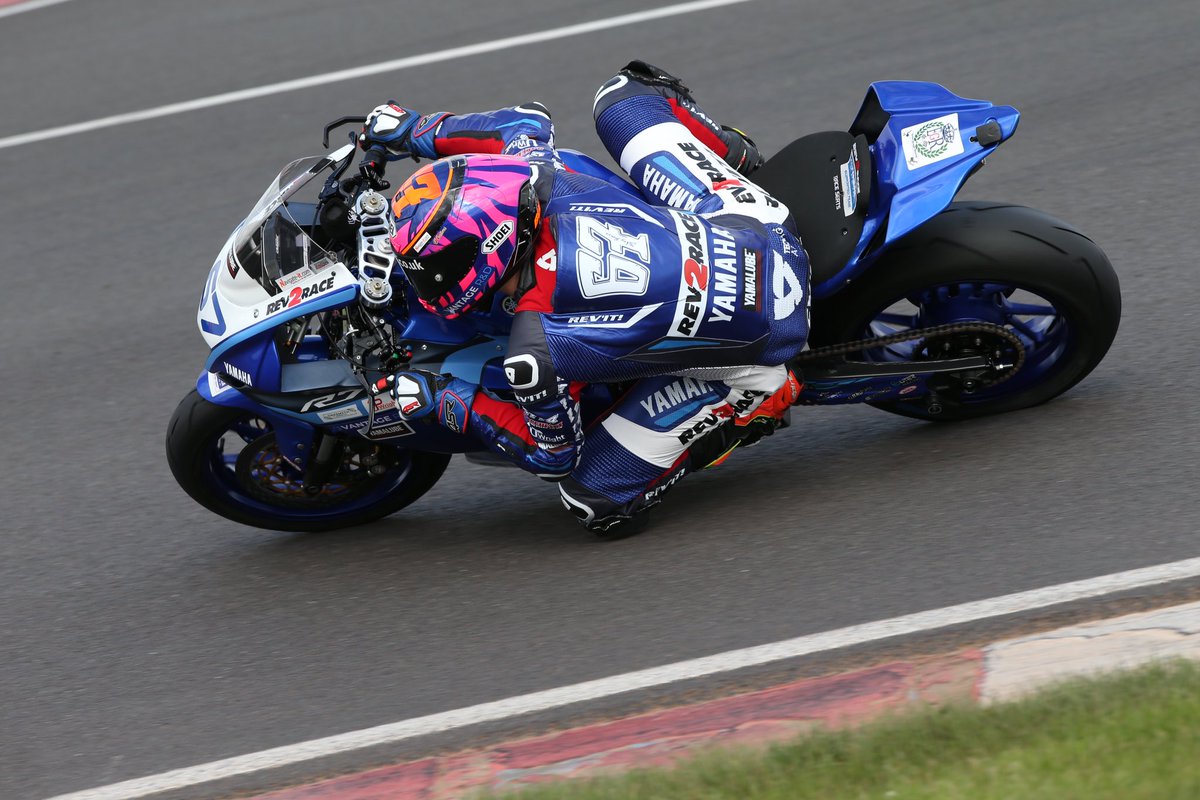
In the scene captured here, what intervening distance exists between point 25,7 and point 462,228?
26.5 ft

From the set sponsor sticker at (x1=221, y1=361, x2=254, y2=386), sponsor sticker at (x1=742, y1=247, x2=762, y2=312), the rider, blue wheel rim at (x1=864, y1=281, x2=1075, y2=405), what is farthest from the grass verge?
sponsor sticker at (x1=221, y1=361, x2=254, y2=386)

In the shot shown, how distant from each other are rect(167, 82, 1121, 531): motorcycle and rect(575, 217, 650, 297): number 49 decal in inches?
13.8

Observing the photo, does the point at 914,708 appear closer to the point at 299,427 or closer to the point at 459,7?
the point at 299,427

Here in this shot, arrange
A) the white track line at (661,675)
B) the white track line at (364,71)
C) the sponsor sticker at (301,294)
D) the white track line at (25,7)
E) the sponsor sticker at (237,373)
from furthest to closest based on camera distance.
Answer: the white track line at (25,7) → the white track line at (364,71) → the sponsor sticker at (237,373) → the sponsor sticker at (301,294) → the white track line at (661,675)

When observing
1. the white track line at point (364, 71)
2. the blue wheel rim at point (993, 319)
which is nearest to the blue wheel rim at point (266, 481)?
the blue wheel rim at point (993, 319)

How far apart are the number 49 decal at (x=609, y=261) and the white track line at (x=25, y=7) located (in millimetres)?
7851

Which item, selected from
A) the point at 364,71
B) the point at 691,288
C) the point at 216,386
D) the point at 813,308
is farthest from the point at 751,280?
the point at 364,71

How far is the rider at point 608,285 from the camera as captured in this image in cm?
430

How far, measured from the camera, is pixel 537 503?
5387 millimetres

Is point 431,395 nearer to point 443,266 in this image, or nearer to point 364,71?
point 443,266

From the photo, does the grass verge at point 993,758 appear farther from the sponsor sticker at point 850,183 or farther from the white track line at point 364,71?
the white track line at point 364,71

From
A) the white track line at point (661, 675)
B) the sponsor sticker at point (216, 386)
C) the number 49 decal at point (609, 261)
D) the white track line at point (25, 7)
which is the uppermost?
the white track line at point (25, 7)

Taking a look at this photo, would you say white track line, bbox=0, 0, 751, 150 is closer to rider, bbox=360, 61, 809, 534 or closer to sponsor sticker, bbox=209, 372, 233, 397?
rider, bbox=360, 61, 809, 534

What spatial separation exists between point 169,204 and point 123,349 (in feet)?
4.88
